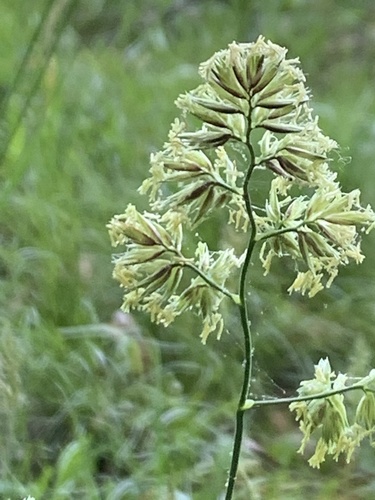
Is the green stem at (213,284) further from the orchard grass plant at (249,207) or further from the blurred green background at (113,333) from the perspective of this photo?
the blurred green background at (113,333)

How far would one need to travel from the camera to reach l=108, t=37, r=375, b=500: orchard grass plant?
1.41ft

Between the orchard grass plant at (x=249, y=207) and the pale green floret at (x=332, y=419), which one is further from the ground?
the orchard grass plant at (x=249, y=207)

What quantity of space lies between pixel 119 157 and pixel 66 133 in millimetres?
112

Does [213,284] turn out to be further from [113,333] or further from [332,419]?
[113,333]

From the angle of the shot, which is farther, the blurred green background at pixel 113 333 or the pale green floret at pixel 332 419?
the blurred green background at pixel 113 333

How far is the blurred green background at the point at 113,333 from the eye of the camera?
996 millimetres

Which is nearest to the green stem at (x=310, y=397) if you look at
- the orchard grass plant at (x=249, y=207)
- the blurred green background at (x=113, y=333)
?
the orchard grass plant at (x=249, y=207)

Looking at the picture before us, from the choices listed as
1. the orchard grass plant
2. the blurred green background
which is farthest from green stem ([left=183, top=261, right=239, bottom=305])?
the blurred green background

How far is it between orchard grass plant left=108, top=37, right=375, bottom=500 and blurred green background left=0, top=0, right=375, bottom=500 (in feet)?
0.22

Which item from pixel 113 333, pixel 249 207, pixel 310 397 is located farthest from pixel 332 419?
pixel 113 333

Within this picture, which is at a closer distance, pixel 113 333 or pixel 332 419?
pixel 332 419

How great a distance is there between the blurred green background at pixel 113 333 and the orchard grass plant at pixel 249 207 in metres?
0.07

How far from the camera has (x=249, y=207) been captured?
1.45 feet

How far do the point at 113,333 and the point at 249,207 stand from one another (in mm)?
757
